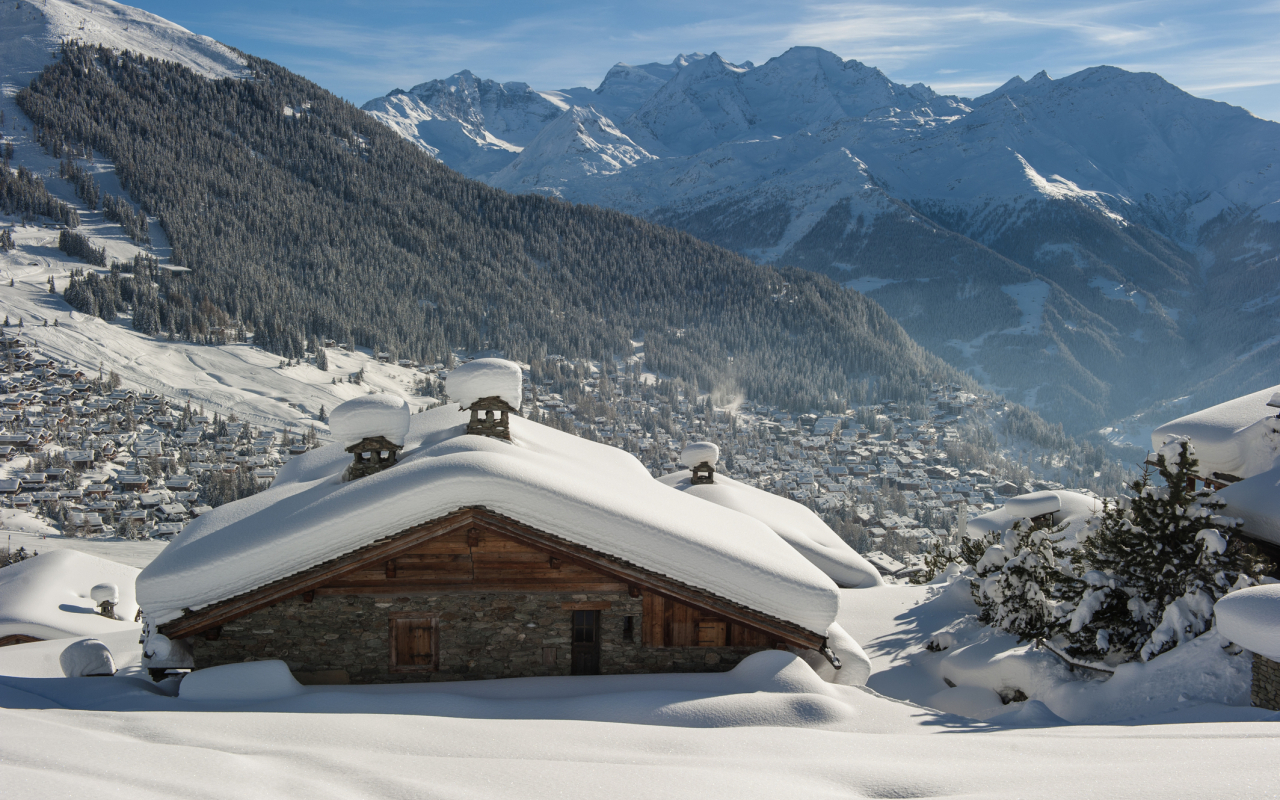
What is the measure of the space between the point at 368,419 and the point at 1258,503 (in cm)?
2067

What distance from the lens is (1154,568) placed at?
14523mm

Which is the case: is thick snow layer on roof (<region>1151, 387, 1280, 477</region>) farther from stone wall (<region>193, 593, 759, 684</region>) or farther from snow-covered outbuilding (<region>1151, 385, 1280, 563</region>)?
stone wall (<region>193, 593, 759, 684</region>)

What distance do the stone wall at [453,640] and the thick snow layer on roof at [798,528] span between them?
46.9 feet

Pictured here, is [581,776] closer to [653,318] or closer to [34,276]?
[34,276]

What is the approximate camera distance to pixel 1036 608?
55.4 feet

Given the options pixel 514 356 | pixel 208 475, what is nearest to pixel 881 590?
pixel 208 475

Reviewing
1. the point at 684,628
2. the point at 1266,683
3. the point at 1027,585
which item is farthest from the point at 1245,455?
the point at 684,628

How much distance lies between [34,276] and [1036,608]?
578 feet

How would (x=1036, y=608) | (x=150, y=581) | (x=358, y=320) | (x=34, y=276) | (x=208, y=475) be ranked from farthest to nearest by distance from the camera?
(x=358, y=320), (x=34, y=276), (x=208, y=475), (x=1036, y=608), (x=150, y=581)

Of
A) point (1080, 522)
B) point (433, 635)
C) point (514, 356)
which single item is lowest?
point (433, 635)

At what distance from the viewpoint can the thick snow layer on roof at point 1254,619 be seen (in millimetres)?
10930

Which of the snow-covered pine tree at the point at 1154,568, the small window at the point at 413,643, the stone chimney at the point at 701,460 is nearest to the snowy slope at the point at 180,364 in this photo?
the stone chimney at the point at 701,460

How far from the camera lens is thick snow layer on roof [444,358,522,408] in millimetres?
16766

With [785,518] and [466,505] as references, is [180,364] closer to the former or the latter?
[785,518]
